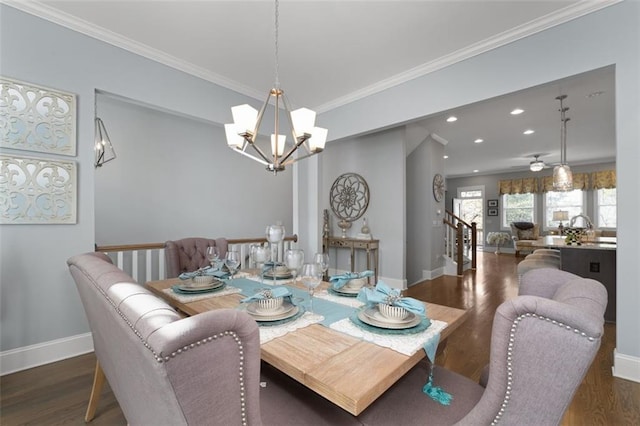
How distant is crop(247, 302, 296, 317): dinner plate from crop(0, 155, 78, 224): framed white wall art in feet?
6.47

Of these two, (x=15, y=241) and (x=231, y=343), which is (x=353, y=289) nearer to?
(x=231, y=343)

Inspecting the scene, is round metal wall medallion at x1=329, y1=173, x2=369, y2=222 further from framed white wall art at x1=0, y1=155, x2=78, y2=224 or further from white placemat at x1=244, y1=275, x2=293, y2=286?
framed white wall art at x1=0, y1=155, x2=78, y2=224

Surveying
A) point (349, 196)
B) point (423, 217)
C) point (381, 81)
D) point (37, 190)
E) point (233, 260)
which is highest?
point (381, 81)

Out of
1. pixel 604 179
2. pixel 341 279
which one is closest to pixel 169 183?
pixel 341 279

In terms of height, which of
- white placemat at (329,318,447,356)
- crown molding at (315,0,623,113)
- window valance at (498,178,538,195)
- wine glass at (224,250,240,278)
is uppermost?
crown molding at (315,0,623,113)

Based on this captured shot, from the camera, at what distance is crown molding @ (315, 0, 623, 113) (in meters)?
2.05

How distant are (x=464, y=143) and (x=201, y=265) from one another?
18.6 feet

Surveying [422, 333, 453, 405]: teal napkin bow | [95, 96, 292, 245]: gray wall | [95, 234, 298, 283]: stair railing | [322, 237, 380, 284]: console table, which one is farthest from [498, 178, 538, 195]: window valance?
[422, 333, 453, 405]: teal napkin bow

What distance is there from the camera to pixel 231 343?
574 mm

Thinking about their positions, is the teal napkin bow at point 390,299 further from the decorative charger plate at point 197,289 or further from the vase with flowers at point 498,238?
the vase with flowers at point 498,238

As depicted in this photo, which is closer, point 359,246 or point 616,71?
point 616,71

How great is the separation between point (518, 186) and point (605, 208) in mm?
2047

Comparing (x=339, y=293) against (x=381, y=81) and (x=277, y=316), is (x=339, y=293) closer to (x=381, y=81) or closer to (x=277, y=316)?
(x=277, y=316)

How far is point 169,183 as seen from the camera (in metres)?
4.23
